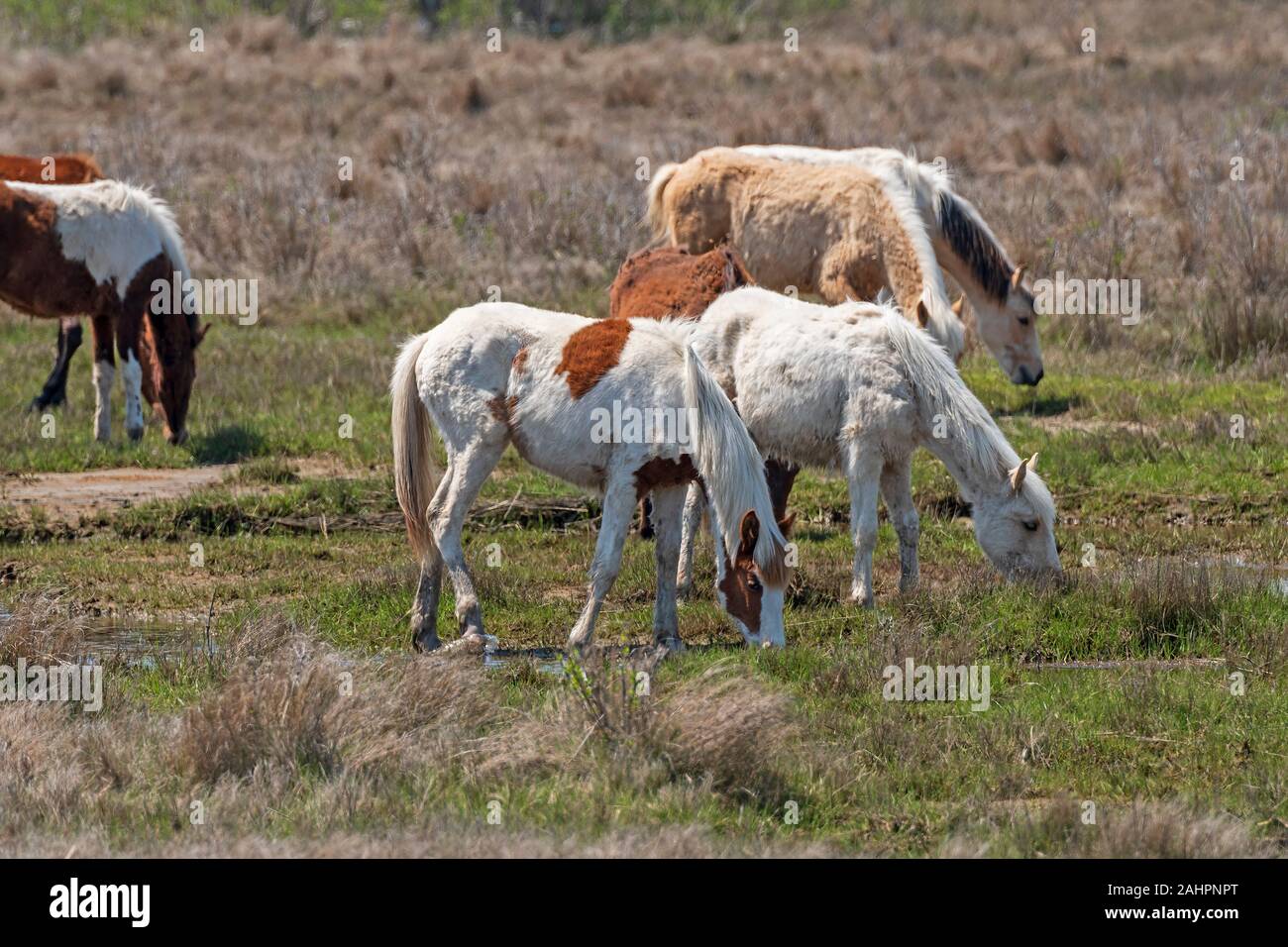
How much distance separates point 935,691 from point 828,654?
544mm

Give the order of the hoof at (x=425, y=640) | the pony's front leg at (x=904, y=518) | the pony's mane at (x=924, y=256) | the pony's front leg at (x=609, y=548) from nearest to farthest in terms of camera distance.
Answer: the pony's front leg at (x=609, y=548)
the hoof at (x=425, y=640)
the pony's front leg at (x=904, y=518)
the pony's mane at (x=924, y=256)

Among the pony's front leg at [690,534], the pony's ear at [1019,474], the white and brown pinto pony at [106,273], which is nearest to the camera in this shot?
the pony's ear at [1019,474]

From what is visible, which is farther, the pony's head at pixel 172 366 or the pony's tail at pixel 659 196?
the pony's tail at pixel 659 196

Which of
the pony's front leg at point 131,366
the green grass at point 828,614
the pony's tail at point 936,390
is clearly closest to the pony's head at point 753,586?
the green grass at point 828,614

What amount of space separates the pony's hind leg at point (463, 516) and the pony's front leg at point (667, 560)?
830mm

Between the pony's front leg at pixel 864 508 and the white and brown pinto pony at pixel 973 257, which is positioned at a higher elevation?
the white and brown pinto pony at pixel 973 257

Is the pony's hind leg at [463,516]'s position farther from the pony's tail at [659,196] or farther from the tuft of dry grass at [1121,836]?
the pony's tail at [659,196]

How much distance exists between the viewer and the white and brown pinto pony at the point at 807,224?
11930 mm

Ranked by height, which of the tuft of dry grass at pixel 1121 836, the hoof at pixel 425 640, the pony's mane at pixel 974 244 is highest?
the pony's mane at pixel 974 244

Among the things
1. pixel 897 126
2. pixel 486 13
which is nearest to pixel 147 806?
pixel 897 126

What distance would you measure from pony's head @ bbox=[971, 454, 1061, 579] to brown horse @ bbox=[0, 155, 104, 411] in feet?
26.4

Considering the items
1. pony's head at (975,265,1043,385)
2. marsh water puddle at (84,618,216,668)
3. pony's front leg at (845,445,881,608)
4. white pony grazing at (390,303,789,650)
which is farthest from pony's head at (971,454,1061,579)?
pony's head at (975,265,1043,385)
